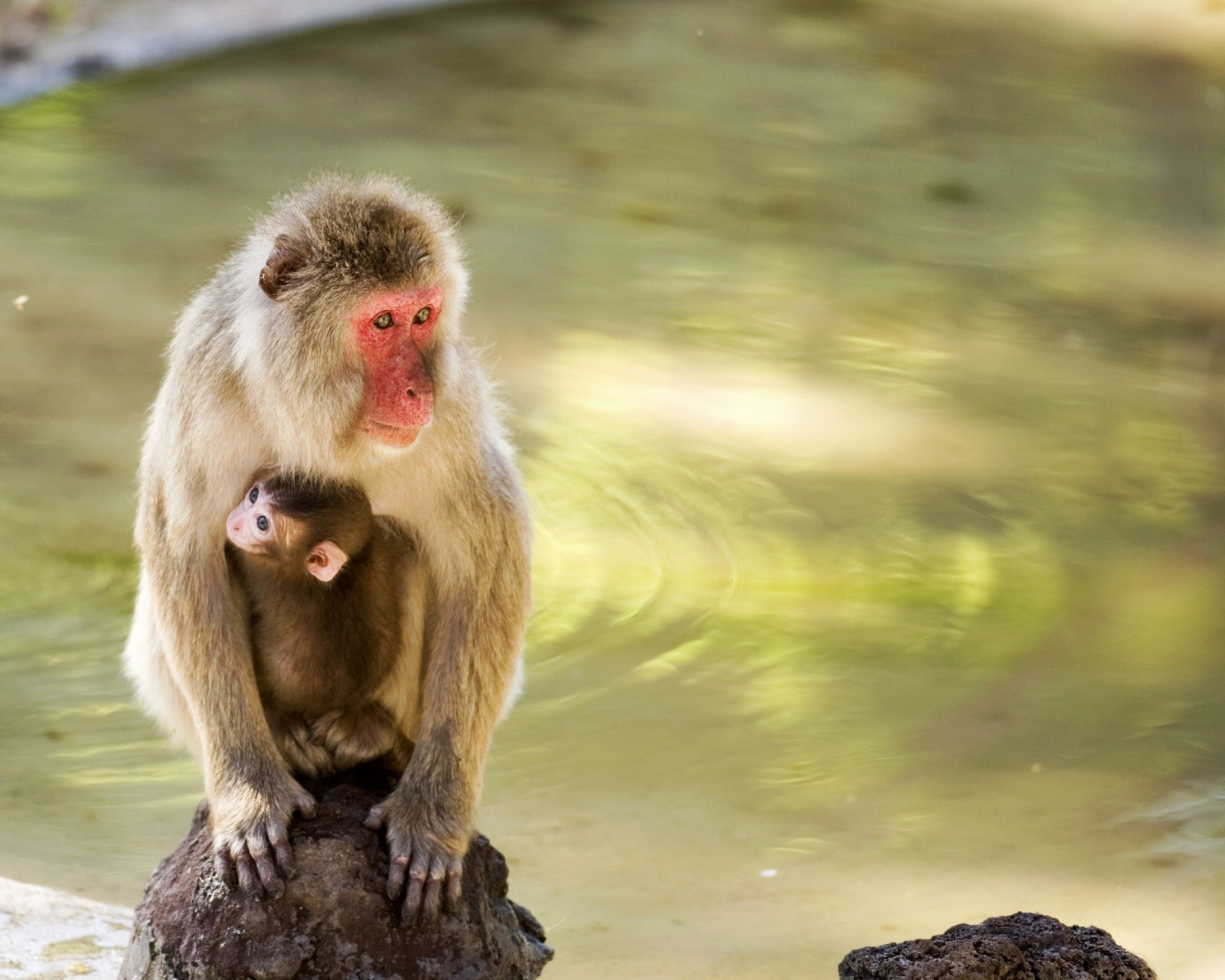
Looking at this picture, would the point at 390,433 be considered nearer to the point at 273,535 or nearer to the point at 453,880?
the point at 273,535

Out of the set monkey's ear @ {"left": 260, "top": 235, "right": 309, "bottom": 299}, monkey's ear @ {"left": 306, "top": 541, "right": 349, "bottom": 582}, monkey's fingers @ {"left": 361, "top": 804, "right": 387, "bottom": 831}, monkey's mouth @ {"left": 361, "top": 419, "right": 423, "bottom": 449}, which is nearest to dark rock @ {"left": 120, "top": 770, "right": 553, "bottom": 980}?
monkey's fingers @ {"left": 361, "top": 804, "right": 387, "bottom": 831}

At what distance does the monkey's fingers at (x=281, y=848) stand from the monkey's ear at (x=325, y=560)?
0.57 m

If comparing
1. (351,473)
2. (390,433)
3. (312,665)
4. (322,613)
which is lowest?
(312,665)

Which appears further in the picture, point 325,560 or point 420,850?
point 420,850

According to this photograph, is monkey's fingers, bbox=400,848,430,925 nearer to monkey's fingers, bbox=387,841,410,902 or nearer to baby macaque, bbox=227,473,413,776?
monkey's fingers, bbox=387,841,410,902

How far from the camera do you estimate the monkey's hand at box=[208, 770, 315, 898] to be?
4.43m

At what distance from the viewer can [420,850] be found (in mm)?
4539

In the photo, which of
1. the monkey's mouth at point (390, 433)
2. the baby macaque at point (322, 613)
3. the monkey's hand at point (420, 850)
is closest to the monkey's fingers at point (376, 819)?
the monkey's hand at point (420, 850)

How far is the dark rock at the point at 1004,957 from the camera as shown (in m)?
4.37

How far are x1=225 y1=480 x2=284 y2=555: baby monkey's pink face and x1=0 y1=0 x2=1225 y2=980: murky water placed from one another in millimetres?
1734

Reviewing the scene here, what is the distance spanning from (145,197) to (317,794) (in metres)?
6.28

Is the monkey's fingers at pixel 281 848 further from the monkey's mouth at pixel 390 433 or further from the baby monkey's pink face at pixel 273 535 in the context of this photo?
the monkey's mouth at pixel 390 433

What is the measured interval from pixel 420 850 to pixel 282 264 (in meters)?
1.37

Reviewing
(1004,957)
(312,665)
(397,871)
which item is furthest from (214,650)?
(1004,957)
